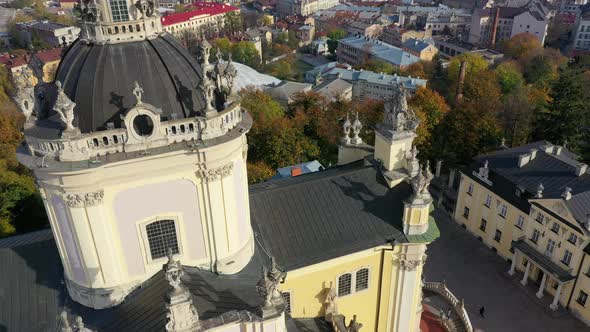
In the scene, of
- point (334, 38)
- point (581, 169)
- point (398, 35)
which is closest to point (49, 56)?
point (334, 38)

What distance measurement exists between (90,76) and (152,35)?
3471 mm

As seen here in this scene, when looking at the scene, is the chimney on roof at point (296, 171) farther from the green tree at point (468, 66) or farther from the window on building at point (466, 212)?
the green tree at point (468, 66)

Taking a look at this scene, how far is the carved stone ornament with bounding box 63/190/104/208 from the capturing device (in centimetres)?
1966

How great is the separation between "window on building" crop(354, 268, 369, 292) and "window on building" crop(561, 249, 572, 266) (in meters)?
20.9

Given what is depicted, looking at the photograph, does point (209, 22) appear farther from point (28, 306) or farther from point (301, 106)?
point (28, 306)

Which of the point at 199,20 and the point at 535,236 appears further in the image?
the point at 199,20

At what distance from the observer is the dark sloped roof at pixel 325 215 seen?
86.4 ft

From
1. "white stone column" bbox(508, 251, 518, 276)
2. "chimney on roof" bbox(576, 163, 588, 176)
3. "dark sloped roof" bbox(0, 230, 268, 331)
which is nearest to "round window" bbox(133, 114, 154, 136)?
"dark sloped roof" bbox(0, 230, 268, 331)

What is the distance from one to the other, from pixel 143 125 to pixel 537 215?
35.4 metres

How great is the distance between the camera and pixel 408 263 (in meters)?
27.6

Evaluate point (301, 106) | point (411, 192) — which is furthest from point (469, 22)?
point (411, 192)

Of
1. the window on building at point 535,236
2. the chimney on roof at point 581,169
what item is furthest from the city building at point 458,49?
the window on building at point 535,236

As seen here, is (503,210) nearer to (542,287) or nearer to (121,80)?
(542,287)

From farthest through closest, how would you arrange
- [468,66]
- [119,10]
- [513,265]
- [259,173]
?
[468,66] → [259,173] → [513,265] → [119,10]
